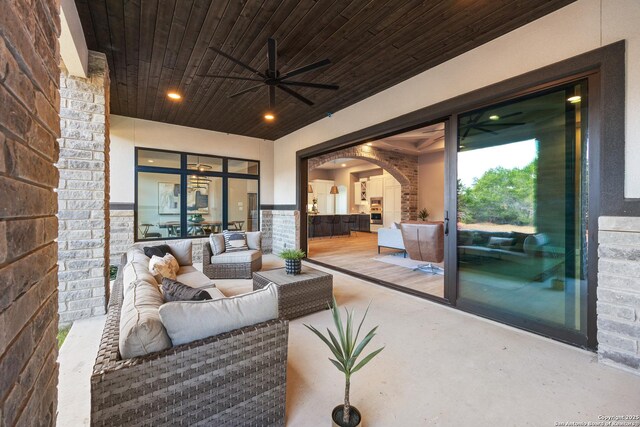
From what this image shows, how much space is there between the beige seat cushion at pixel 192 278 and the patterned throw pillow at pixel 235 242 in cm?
111

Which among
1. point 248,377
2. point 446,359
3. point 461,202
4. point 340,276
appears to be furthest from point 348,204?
point 248,377

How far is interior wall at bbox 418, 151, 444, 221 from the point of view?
9008 mm

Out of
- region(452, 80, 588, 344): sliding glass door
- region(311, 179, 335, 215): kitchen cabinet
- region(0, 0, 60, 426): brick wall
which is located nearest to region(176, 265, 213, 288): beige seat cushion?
region(0, 0, 60, 426): brick wall

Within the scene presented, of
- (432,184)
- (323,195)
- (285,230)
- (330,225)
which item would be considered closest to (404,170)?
(432,184)

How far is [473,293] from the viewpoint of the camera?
315 centimetres

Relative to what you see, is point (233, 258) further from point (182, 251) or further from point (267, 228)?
point (267, 228)

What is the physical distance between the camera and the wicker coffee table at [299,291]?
2.89 metres

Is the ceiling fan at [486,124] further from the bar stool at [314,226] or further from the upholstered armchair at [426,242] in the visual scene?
Result: the bar stool at [314,226]

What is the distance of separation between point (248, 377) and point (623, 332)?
9.12 ft

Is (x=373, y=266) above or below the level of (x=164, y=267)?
below

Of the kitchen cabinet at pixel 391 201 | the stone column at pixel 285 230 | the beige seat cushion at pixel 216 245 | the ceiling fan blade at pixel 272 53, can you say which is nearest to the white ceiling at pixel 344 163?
the kitchen cabinet at pixel 391 201

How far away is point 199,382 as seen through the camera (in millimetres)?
1265

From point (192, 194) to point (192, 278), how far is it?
3.65 metres

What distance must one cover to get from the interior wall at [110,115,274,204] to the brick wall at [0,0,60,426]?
5261 mm
